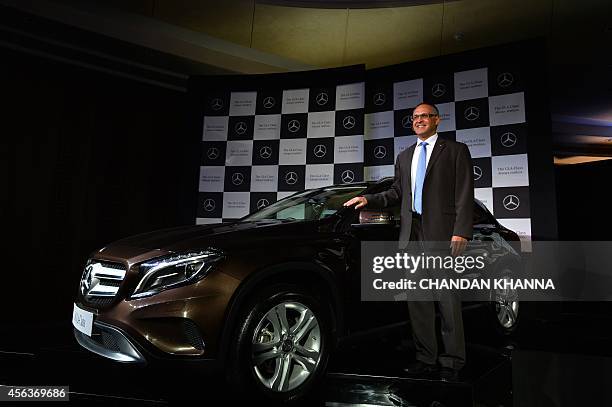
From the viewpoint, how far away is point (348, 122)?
4574 millimetres

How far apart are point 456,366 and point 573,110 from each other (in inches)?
257

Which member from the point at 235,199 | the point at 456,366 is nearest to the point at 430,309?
the point at 456,366

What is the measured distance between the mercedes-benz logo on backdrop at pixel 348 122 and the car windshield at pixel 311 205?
5.64 feet

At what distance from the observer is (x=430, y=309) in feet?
7.89

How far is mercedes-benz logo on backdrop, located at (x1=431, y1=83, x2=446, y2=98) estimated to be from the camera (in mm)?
4402

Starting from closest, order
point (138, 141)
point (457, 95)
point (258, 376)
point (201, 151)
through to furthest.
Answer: point (258, 376)
point (457, 95)
point (201, 151)
point (138, 141)

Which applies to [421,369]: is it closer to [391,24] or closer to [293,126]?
[293,126]

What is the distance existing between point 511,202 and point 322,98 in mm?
2219

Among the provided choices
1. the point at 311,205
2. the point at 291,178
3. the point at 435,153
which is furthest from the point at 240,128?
the point at 435,153

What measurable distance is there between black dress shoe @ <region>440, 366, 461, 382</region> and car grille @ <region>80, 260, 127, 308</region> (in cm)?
171

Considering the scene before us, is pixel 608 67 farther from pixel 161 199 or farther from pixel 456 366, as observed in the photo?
pixel 161 199

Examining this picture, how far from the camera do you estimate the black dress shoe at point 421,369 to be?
92.8 inches

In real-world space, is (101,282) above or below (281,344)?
above

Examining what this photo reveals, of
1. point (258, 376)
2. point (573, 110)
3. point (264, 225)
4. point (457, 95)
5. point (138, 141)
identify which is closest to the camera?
point (258, 376)
